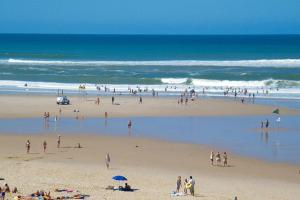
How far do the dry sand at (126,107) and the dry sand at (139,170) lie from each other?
10658mm

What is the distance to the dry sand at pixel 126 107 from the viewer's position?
44875mm

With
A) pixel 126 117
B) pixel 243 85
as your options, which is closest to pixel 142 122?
pixel 126 117

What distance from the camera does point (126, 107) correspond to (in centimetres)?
4841

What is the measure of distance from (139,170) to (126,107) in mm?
21852

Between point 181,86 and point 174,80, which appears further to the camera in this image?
point 174,80

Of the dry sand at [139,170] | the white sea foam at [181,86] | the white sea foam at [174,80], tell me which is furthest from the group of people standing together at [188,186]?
the white sea foam at [174,80]

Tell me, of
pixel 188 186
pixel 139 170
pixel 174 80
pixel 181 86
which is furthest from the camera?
pixel 174 80

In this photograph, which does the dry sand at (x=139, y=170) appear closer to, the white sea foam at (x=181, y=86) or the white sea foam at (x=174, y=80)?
the white sea foam at (x=181, y=86)

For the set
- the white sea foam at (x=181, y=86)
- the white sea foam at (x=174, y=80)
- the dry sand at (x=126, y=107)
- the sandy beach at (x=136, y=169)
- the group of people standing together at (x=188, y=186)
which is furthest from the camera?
the white sea foam at (x=174, y=80)

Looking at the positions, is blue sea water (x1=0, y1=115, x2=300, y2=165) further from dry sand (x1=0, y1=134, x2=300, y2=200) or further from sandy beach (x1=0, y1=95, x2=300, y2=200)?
dry sand (x1=0, y1=134, x2=300, y2=200)

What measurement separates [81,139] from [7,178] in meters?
10.3

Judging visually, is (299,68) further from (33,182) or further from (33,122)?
(33,182)

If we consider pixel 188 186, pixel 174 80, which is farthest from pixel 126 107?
pixel 174 80

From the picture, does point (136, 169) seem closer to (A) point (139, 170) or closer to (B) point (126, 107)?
(A) point (139, 170)
